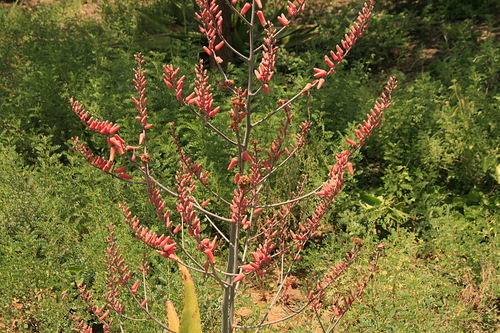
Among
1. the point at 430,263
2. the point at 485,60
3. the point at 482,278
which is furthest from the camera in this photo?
the point at 485,60

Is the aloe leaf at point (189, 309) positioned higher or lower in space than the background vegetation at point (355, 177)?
higher

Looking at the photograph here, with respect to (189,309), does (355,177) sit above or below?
A: below

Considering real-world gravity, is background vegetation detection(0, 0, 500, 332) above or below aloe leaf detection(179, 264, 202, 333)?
below

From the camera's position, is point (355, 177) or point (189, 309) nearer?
point (189, 309)

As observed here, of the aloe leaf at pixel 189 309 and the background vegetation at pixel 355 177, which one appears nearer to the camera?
the aloe leaf at pixel 189 309

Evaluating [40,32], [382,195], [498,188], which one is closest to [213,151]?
[382,195]

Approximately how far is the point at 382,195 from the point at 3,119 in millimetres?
3636

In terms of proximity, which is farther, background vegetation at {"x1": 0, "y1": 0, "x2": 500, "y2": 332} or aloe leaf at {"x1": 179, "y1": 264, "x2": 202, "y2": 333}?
background vegetation at {"x1": 0, "y1": 0, "x2": 500, "y2": 332}

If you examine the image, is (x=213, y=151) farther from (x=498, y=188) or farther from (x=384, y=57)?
(x=384, y=57)

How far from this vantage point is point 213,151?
4227 mm

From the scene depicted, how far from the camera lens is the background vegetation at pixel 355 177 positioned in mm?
3100

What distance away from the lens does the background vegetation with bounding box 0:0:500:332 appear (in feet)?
10.2

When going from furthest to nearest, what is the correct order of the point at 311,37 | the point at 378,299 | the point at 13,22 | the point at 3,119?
the point at 13,22 → the point at 311,37 → the point at 3,119 → the point at 378,299

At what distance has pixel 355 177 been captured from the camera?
4.52 metres
